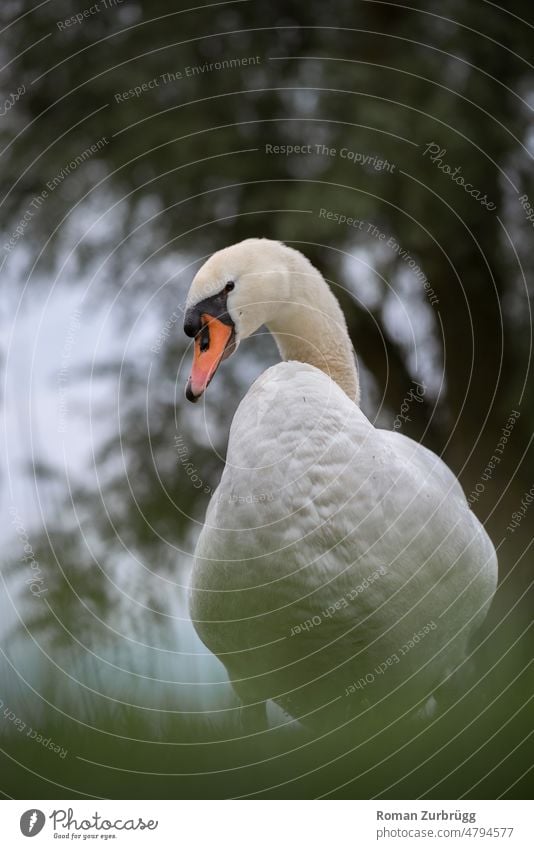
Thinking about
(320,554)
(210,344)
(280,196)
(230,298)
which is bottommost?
(320,554)

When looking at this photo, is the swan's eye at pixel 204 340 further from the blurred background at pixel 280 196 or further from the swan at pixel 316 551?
the blurred background at pixel 280 196

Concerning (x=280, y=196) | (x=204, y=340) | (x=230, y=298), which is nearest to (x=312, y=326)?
(x=230, y=298)

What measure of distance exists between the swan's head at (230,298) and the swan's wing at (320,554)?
6.9 inches

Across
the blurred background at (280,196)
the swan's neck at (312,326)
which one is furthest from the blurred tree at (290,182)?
the swan's neck at (312,326)

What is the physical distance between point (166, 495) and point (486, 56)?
322 cm

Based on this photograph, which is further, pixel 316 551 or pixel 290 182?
pixel 290 182

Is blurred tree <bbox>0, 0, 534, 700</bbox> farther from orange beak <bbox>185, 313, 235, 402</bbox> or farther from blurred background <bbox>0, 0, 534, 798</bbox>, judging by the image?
orange beak <bbox>185, 313, 235, 402</bbox>

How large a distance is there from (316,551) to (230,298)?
0.89 meters

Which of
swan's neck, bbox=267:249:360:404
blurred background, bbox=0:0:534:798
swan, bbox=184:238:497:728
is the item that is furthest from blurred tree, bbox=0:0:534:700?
swan, bbox=184:238:497:728

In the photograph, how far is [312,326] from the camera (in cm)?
367

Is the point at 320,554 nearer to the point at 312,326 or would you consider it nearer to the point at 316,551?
the point at 316,551

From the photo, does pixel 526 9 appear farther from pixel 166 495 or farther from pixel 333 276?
pixel 166 495

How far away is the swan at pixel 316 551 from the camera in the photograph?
3.04 metres

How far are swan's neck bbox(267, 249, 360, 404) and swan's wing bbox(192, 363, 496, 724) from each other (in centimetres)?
33
